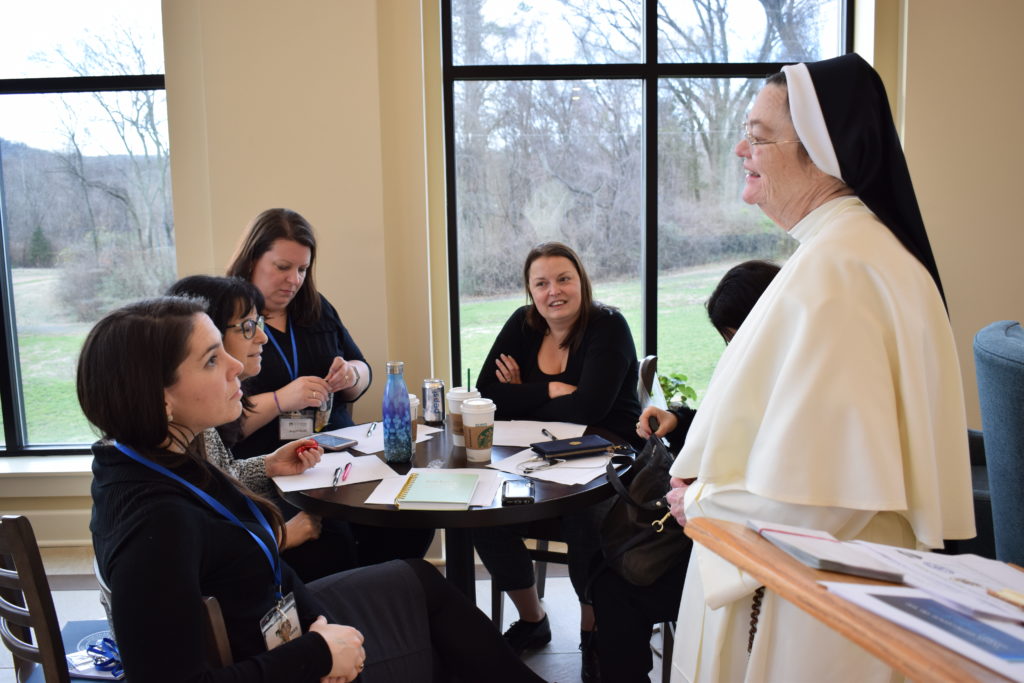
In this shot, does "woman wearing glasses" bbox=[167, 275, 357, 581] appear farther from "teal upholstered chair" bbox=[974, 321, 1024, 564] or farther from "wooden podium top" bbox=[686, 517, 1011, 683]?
"teal upholstered chair" bbox=[974, 321, 1024, 564]

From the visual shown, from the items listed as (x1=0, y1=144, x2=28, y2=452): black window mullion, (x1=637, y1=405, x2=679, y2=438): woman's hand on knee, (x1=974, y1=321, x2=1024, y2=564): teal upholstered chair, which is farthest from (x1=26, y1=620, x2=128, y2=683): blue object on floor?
(x1=0, y1=144, x2=28, y2=452): black window mullion

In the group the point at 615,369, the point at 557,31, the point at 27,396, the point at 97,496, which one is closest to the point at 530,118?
the point at 557,31

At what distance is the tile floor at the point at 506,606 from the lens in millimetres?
2522

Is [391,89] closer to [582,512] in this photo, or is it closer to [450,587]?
[582,512]

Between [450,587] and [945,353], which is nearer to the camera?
[945,353]

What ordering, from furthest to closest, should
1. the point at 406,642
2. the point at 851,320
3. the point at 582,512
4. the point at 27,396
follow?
the point at 27,396 → the point at 582,512 → the point at 406,642 → the point at 851,320

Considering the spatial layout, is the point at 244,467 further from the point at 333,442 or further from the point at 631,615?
the point at 631,615

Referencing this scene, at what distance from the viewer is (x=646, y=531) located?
71.4 inches

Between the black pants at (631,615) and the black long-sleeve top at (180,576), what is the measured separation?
847 millimetres

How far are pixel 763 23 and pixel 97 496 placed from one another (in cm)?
361

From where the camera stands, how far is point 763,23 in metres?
3.55

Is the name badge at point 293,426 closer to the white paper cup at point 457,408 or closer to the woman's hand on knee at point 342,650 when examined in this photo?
the white paper cup at point 457,408

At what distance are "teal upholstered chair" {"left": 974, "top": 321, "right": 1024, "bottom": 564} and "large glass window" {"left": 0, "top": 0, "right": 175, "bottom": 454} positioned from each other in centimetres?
367

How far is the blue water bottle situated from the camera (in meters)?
2.08
